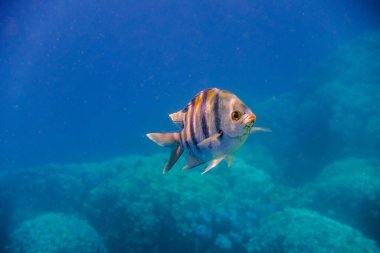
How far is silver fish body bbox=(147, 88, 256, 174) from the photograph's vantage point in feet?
4.08

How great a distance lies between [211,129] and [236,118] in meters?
0.17

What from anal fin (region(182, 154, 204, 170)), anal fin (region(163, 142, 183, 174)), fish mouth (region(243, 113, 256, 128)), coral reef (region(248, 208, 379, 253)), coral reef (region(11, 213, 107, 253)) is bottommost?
fish mouth (region(243, 113, 256, 128))

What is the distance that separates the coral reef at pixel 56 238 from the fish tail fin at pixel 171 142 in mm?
8383

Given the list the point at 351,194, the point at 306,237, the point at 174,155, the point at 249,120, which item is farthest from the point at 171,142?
the point at 351,194

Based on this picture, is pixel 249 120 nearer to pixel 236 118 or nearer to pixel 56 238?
pixel 236 118

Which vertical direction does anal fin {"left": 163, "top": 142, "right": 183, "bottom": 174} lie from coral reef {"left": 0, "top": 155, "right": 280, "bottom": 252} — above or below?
below

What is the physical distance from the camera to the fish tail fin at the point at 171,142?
1.53m

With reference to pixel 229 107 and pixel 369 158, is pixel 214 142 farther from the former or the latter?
pixel 369 158

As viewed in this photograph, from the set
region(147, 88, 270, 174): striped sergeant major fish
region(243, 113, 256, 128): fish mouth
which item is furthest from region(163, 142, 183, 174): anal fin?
region(243, 113, 256, 128): fish mouth

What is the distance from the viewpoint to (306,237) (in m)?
7.34

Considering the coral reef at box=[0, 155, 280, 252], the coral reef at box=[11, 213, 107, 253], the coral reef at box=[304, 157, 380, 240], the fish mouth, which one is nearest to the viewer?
the fish mouth

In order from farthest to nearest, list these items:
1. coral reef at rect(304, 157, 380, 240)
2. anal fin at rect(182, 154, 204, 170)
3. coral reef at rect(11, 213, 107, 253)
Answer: coral reef at rect(304, 157, 380, 240), coral reef at rect(11, 213, 107, 253), anal fin at rect(182, 154, 204, 170)

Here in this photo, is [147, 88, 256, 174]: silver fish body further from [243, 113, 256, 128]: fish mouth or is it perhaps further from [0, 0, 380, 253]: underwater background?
[0, 0, 380, 253]: underwater background

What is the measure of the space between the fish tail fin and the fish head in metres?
0.35
